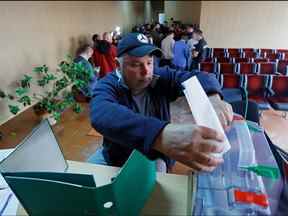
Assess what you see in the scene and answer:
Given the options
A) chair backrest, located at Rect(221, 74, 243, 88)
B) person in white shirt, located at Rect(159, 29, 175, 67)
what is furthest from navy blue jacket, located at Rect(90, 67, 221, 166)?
person in white shirt, located at Rect(159, 29, 175, 67)

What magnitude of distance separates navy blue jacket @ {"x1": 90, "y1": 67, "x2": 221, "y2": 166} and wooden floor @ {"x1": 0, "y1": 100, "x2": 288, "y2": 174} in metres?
1.39

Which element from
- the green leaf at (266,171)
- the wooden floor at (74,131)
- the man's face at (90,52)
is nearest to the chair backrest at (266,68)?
the wooden floor at (74,131)

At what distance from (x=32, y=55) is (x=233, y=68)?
8.71 ft

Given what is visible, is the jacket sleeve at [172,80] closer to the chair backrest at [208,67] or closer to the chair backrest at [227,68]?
the chair backrest at [208,67]

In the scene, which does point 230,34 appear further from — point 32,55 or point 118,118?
point 32,55

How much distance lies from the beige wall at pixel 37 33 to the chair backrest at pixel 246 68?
249cm

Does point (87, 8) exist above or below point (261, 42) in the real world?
above

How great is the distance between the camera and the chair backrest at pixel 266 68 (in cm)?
322

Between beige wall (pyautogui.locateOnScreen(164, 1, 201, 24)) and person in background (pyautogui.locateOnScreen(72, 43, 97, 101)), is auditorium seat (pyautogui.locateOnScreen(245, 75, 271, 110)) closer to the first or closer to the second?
beige wall (pyautogui.locateOnScreen(164, 1, 201, 24))

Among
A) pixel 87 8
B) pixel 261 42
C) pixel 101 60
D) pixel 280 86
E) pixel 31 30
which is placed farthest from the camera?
pixel 87 8

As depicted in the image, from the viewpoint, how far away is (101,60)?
4074 millimetres

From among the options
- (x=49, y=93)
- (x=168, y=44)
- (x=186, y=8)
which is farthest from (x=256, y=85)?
(x=49, y=93)

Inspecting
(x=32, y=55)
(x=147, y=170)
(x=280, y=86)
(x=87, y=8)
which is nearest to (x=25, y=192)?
(x=147, y=170)

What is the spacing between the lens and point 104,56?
406 cm
